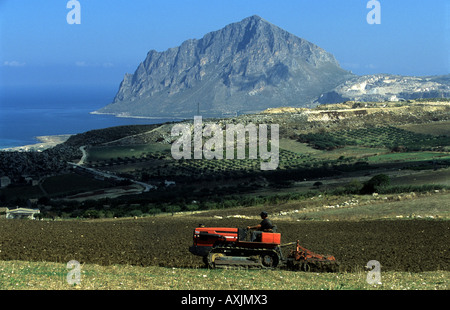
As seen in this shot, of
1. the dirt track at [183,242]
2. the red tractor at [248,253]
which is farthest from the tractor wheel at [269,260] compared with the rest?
the dirt track at [183,242]

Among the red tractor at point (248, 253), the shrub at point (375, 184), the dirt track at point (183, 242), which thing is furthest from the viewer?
the shrub at point (375, 184)

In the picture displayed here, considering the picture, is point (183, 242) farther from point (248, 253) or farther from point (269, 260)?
point (269, 260)

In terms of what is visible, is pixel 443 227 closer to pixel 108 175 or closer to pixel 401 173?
pixel 401 173

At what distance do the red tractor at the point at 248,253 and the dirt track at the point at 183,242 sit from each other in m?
0.85

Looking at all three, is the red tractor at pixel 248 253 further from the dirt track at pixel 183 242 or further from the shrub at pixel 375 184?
the shrub at pixel 375 184

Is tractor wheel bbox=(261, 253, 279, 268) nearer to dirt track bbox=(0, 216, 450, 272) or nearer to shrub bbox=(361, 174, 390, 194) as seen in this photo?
dirt track bbox=(0, 216, 450, 272)

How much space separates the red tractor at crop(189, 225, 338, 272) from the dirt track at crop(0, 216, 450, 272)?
849mm

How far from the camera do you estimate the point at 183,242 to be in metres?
23.7

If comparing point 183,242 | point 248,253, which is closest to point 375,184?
point 183,242

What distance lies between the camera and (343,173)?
223 ft

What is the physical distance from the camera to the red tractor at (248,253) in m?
18.3

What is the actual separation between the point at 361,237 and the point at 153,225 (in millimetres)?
10868

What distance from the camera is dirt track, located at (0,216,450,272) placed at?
1994 centimetres
